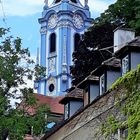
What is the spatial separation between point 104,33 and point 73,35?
6267 cm

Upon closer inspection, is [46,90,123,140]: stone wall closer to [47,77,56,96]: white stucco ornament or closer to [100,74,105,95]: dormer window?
[100,74,105,95]: dormer window

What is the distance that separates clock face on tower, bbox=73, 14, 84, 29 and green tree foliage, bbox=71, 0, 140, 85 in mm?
62206

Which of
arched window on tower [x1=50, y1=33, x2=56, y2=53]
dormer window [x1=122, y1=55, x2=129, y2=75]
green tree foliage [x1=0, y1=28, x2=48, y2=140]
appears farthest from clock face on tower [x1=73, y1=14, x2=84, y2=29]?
dormer window [x1=122, y1=55, x2=129, y2=75]

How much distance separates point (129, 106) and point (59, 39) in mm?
91309

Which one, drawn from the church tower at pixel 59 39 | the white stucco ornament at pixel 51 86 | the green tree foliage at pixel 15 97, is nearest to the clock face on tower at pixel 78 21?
the church tower at pixel 59 39

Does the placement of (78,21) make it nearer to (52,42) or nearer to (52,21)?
(52,21)

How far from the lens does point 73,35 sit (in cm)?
11219

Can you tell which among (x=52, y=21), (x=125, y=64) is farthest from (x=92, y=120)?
(x=52, y=21)

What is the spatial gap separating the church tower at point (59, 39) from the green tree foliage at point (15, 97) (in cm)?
7059

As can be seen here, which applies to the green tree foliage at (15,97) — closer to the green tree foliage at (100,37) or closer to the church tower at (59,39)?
the green tree foliage at (100,37)

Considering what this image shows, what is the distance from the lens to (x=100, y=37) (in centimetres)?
5009

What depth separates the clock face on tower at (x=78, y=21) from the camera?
11462 cm

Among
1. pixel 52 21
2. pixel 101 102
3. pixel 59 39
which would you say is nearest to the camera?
pixel 101 102

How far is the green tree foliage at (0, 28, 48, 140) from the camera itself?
110 feet
